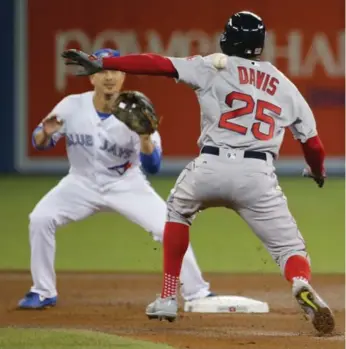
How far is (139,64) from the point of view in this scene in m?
6.29

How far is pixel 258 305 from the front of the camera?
7.46 m

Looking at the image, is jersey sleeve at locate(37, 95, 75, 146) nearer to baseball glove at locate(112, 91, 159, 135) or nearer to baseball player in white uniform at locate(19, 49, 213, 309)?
baseball player in white uniform at locate(19, 49, 213, 309)

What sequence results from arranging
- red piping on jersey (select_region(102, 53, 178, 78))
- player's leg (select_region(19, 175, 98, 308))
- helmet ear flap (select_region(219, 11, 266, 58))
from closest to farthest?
red piping on jersey (select_region(102, 53, 178, 78))
helmet ear flap (select_region(219, 11, 266, 58))
player's leg (select_region(19, 175, 98, 308))

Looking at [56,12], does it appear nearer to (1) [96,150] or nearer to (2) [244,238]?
(2) [244,238]

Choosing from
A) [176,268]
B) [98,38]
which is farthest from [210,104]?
[98,38]

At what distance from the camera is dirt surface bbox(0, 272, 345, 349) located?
619 centimetres

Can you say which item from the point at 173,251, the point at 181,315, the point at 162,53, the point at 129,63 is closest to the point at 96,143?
the point at 181,315

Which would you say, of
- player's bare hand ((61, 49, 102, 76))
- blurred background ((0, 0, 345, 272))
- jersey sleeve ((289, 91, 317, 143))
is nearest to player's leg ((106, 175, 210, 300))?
jersey sleeve ((289, 91, 317, 143))

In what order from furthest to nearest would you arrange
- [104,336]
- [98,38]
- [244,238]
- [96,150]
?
[98,38], [244,238], [96,150], [104,336]

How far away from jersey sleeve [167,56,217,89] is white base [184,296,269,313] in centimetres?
166

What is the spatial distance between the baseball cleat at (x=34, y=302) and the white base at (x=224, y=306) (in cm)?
87

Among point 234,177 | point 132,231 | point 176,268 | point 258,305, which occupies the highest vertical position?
point 234,177

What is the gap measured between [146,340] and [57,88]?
10429 mm

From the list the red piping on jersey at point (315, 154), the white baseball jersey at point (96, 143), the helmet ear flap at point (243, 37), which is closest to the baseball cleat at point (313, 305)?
the red piping on jersey at point (315, 154)
